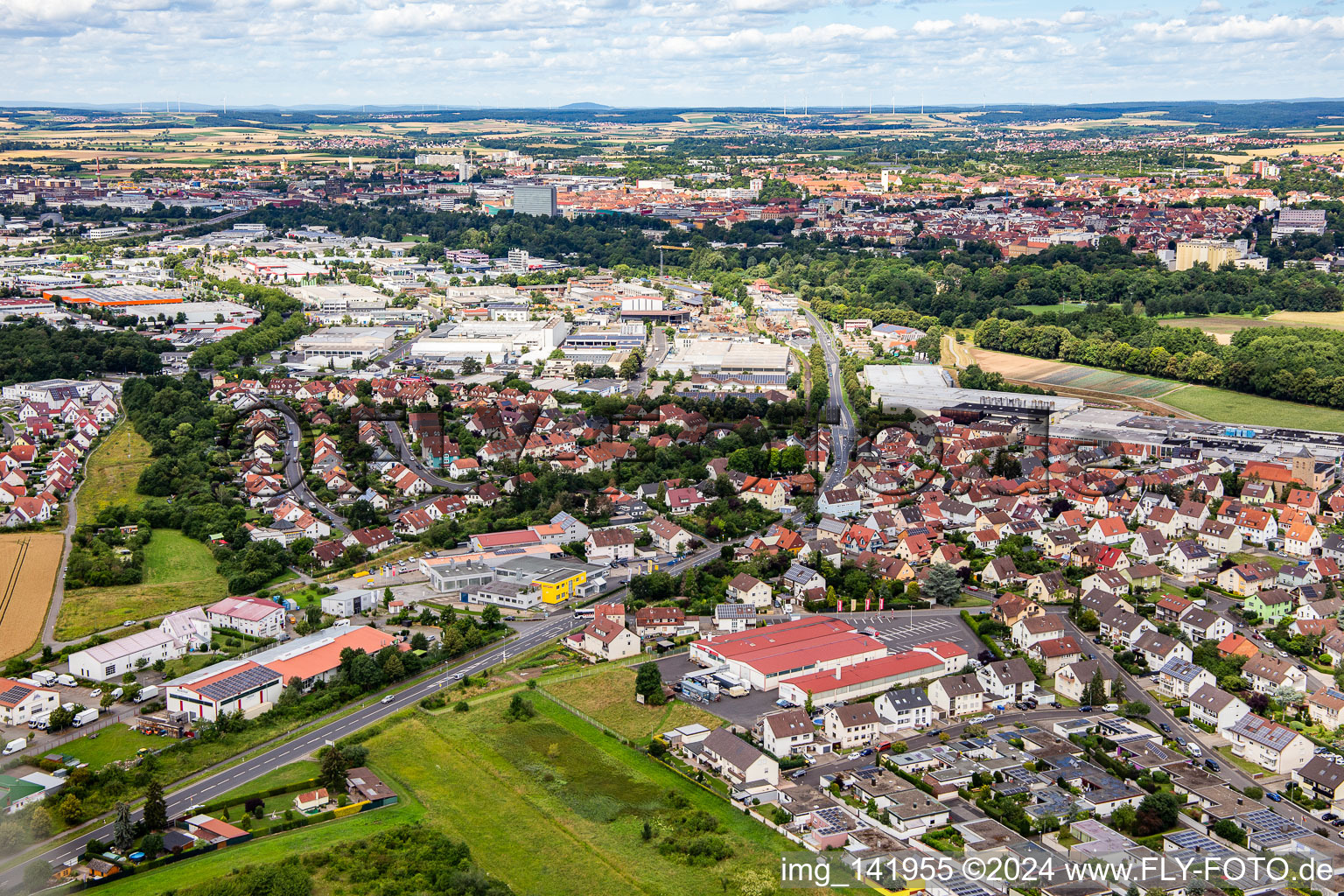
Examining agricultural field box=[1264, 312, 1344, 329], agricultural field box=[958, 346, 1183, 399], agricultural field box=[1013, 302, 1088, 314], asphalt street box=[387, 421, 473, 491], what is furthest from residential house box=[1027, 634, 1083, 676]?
agricultural field box=[1013, 302, 1088, 314]

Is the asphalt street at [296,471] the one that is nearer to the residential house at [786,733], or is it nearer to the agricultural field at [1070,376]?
the residential house at [786,733]

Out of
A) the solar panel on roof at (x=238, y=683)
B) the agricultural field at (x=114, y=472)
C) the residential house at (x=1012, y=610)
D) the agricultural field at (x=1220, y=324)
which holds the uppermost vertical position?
the agricultural field at (x=1220, y=324)

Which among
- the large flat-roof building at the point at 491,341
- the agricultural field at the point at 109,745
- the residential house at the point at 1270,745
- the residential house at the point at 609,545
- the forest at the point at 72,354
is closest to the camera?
the residential house at the point at 1270,745

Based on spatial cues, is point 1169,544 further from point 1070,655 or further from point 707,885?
point 707,885

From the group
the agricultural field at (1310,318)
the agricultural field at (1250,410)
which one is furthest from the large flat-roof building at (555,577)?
the agricultural field at (1310,318)

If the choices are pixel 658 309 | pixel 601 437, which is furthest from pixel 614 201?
pixel 601 437

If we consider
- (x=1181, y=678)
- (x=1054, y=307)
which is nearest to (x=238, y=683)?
(x=1181, y=678)
